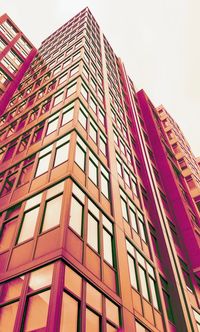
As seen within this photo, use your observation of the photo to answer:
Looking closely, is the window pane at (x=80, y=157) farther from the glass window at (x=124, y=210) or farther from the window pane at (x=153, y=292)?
the window pane at (x=153, y=292)

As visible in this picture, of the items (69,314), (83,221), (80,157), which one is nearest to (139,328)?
(69,314)

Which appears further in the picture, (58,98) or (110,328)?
(58,98)

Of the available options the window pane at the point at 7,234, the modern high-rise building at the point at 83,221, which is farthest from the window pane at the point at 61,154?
the window pane at the point at 7,234

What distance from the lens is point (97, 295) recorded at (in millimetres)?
10250

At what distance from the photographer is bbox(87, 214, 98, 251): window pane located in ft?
37.7

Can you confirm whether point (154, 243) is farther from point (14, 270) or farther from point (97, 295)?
point (14, 270)

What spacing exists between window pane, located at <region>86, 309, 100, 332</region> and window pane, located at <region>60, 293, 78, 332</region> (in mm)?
604

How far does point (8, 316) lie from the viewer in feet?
29.0

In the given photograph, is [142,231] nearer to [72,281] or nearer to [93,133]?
[93,133]

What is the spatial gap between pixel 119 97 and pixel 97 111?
1171cm

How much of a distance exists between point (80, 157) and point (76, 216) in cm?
397

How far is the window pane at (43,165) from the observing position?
1441 centimetres

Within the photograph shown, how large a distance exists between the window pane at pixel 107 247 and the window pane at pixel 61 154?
12.9 ft

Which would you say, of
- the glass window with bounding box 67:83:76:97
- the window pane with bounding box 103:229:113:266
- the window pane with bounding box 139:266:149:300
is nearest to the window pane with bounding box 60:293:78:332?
the window pane with bounding box 103:229:113:266
